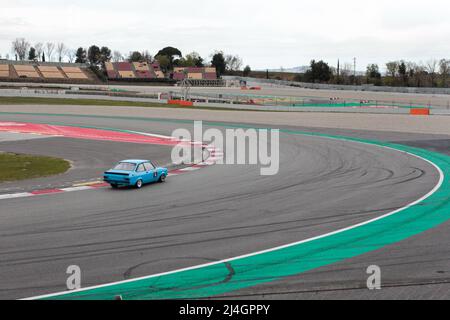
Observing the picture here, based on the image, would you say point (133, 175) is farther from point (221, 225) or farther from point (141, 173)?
point (221, 225)

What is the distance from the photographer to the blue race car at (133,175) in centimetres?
1977

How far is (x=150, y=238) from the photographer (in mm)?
12922

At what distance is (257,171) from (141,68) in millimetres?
134962

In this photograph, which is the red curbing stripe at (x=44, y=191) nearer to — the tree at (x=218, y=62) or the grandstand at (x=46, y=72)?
the grandstand at (x=46, y=72)

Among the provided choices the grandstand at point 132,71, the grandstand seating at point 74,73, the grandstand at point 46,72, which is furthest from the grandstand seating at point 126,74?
the grandstand seating at point 74,73

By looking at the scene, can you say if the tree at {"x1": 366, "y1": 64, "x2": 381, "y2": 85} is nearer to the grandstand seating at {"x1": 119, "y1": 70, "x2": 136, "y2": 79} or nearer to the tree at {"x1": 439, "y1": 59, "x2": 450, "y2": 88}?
the tree at {"x1": 439, "y1": 59, "x2": 450, "y2": 88}

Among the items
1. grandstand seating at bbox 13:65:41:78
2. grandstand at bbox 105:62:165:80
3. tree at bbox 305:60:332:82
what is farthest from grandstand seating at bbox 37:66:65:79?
tree at bbox 305:60:332:82

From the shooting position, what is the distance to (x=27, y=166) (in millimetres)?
24969

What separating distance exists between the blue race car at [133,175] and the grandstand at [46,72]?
104 metres

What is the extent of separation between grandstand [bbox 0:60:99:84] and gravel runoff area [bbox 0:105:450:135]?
62.9 m

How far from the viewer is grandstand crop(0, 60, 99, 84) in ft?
403

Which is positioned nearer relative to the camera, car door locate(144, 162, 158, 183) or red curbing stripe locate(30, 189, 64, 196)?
red curbing stripe locate(30, 189, 64, 196)
